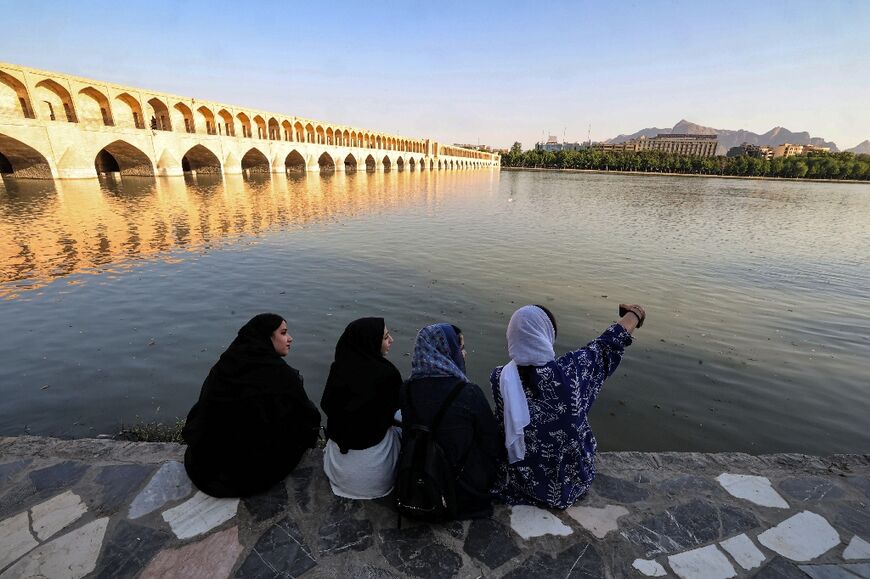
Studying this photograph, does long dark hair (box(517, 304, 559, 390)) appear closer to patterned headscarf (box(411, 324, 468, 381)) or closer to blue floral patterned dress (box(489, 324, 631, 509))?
blue floral patterned dress (box(489, 324, 631, 509))

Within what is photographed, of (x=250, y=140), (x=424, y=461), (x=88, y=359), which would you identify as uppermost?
(x=250, y=140)

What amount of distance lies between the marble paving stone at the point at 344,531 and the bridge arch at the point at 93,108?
33364 mm

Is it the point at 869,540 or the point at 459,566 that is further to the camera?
the point at 869,540

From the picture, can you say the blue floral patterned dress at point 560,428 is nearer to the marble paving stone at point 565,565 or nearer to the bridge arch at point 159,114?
the marble paving stone at point 565,565

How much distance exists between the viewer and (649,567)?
6.64 ft

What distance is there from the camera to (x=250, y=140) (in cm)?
3791

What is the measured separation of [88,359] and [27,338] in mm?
1215

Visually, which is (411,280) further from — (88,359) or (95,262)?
(95,262)

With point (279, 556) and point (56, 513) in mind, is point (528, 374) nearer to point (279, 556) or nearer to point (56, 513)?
point (279, 556)

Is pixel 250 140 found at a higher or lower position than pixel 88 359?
higher

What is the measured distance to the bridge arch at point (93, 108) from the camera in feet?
85.0

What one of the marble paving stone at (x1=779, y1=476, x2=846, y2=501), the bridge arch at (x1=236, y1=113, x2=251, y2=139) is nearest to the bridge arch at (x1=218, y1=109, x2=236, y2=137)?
the bridge arch at (x1=236, y1=113, x2=251, y2=139)

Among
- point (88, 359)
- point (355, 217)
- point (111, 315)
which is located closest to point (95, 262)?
point (111, 315)

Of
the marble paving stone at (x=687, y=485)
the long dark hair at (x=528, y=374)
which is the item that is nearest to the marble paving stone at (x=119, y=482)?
the long dark hair at (x=528, y=374)
